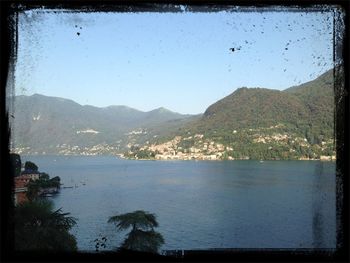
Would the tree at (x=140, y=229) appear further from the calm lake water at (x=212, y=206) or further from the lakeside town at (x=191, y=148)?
the lakeside town at (x=191, y=148)

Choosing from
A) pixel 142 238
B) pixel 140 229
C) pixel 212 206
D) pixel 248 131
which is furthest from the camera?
pixel 248 131

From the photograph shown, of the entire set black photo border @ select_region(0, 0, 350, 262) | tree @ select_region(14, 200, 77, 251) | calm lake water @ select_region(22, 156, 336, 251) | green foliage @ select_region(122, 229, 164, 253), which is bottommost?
calm lake water @ select_region(22, 156, 336, 251)

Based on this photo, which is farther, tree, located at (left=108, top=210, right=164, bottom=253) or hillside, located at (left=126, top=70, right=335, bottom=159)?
hillside, located at (left=126, top=70, right=335, bottom=159)

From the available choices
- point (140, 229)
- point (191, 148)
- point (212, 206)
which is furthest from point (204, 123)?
point (140, 229)

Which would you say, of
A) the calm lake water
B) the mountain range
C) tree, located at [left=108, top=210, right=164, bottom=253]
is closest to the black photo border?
the calm lake water

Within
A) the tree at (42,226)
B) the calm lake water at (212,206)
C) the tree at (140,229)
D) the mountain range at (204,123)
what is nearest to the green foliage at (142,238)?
the tree at (140,229)

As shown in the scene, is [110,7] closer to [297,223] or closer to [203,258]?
[203,258]

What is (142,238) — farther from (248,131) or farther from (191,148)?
(191,148)

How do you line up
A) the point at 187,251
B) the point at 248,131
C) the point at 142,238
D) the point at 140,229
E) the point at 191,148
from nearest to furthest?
the point at 187,251 < the point at 142,238 < the point at 140,229 < the point at 248,131 < the point at 191,148

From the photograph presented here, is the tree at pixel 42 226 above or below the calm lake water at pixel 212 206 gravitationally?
above

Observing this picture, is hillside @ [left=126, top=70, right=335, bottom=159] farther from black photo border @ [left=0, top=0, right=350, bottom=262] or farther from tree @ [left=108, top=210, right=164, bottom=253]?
black photo border @ [left=0, top=0, right=350, bottom=262]

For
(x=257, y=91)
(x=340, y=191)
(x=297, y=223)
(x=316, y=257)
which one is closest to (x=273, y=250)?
(x=316, y=257)

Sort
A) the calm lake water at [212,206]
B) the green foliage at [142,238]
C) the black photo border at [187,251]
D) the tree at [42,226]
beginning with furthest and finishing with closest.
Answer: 1. the calm lake water at [212,206]
2. the green foliage at [142,238]
3. the tree at [42,226]
4. the black photo border at [187,251]
